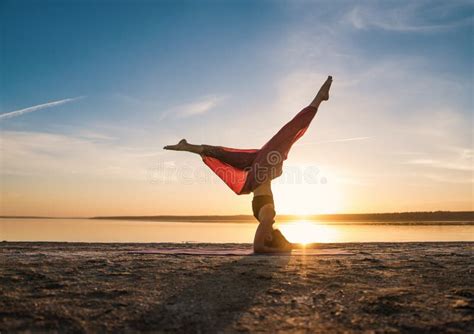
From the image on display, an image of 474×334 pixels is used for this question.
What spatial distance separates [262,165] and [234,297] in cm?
421

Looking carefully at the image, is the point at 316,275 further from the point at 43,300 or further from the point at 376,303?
the point at 43,300

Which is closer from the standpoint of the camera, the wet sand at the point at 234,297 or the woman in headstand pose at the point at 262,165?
the wet sand at the point at 234,297

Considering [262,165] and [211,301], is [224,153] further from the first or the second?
[211,301]

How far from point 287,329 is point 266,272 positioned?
171 centimetres

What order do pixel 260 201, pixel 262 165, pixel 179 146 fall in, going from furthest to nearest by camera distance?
pixel 179 146
pixel 262 165
pixel 260 201

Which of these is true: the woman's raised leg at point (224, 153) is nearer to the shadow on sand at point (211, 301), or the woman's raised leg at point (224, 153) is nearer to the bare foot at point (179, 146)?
the bare foot at point (179, 146)

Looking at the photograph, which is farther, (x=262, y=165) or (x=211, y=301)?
(x=262, y=165)

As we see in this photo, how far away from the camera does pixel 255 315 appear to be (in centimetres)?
314

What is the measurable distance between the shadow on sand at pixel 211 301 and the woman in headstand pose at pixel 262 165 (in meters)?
2.43

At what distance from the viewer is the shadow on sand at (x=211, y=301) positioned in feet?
9.67

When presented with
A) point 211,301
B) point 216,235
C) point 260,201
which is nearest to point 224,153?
point 260,201

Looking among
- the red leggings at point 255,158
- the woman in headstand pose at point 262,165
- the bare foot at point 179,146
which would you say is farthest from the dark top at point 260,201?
the bare foot at point 179,146

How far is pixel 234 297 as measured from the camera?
3.60 m

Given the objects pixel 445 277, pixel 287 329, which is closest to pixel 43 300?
pixel 287 329
